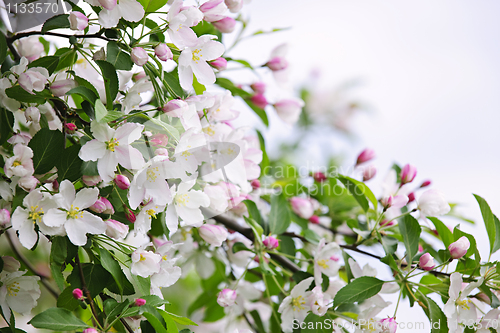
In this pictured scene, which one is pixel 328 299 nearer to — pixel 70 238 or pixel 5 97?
pixel 70 238

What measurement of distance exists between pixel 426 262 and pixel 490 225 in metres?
0.16

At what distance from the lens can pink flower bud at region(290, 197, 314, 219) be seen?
3.31 ft

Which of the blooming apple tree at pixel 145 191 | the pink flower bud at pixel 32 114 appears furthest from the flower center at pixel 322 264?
the pink flower bud at pixel 32 114

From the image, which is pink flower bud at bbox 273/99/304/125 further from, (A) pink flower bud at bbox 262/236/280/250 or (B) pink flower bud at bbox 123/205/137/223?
(B) pink flower bud at bbox 123/205/137/223

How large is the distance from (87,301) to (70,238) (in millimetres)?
109

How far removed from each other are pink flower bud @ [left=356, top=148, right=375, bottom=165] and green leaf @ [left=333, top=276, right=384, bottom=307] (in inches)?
15.3

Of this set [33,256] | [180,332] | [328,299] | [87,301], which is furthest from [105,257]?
[33,256]

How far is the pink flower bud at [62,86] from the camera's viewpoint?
0.59 metres

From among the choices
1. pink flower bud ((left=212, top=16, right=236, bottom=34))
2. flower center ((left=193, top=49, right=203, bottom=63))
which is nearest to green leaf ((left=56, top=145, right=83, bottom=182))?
flower center ((left=193, top=49, right=203, bottom=63))

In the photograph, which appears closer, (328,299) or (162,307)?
(162,307)

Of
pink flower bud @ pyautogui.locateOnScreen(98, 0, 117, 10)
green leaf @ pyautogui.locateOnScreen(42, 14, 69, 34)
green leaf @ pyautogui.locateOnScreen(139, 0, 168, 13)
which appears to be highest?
pink flower bud @ pyautogui.locateOnScreen(98, 0, 117, 10)

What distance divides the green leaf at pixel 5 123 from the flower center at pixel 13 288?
216 mm

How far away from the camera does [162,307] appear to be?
2.06ft

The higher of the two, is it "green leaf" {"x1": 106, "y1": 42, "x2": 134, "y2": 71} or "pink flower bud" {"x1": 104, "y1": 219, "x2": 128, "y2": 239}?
"green leaf" {"x1": 106, "y1": 42, "x2": 134, "y2": 71}
